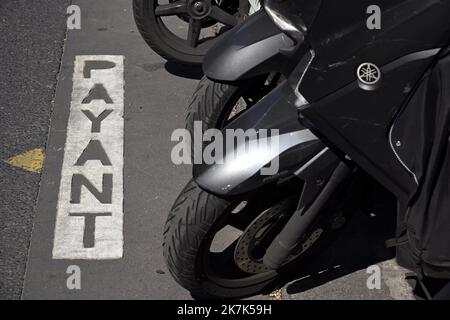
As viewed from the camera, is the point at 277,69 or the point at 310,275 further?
the point at 310,275

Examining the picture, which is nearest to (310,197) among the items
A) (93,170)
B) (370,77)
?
(370,77)

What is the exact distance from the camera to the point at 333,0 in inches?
113

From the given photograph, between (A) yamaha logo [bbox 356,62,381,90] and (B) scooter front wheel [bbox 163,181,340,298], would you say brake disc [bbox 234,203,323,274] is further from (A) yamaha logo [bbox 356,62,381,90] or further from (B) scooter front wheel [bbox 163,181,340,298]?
(A) yamaha logo [bbox 356,62,381,90]

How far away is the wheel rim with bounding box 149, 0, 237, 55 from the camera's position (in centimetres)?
475

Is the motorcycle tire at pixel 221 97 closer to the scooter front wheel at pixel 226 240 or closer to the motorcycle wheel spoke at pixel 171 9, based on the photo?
the scooter front wheel at pixel 226 240

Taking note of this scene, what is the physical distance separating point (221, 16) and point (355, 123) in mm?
2064

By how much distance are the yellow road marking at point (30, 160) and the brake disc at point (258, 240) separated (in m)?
1.40

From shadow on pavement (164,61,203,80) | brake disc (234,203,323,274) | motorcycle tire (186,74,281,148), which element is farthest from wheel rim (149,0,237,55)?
brake disc (234,203,323,274)

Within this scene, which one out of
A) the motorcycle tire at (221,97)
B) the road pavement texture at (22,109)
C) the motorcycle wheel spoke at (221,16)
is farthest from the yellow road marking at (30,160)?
the motorcycle wheel spoke at (221,16)

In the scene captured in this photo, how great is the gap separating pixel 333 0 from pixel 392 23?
0.25 metres

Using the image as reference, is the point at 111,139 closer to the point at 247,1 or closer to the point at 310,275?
the point at 247,1
